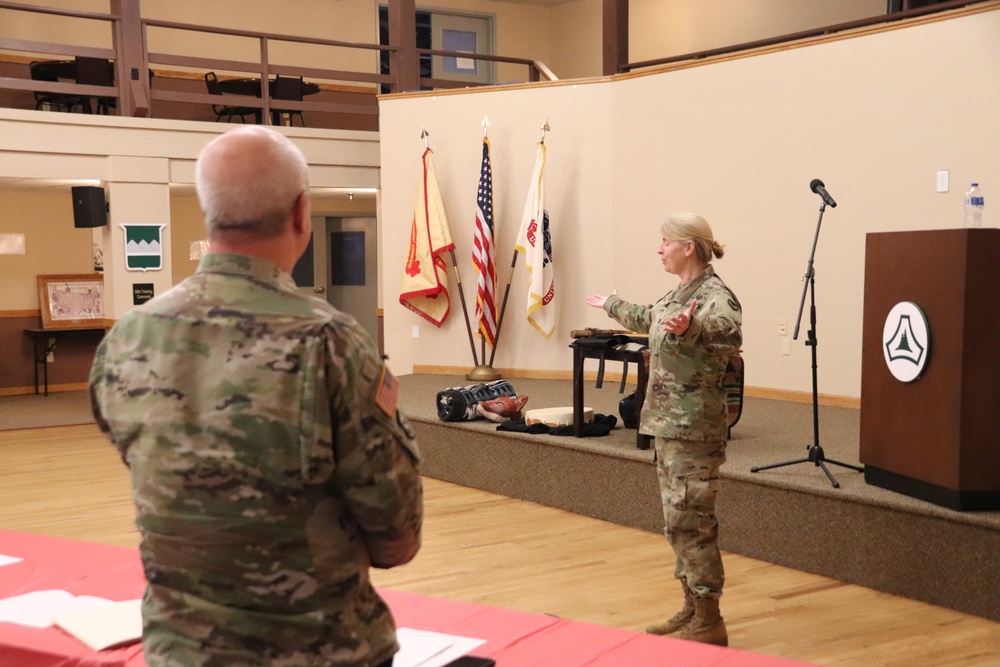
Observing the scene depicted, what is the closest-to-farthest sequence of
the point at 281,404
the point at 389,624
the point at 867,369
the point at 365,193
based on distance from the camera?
the point at 281,404, the point at 389,624, the point at 867,369, the point at 365,193

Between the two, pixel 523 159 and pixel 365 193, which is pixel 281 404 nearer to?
pixel 523 159

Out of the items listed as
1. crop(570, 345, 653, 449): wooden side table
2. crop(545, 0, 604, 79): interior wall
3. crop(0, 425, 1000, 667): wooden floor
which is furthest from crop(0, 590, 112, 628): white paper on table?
crop(545, 0, 604, 79): interior wall

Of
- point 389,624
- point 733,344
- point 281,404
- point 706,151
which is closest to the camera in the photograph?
point 281,404

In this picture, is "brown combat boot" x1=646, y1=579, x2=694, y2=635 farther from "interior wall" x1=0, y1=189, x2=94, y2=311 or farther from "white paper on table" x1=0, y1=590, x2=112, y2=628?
"interior wall" x1=0, y1=189, x2=94, y2=311

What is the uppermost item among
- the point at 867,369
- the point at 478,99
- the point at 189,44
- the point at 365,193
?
the point at 189,44

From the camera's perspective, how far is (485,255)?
804cm

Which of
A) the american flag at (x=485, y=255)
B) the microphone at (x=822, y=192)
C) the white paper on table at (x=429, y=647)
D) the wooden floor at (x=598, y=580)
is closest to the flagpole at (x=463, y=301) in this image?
the american flag at (x=485, y=255)

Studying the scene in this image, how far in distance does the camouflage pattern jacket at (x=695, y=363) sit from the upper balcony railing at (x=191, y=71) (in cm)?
617

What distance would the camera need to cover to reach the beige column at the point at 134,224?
28.0 ft

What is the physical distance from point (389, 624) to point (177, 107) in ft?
34.9

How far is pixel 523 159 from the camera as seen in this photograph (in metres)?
8.25

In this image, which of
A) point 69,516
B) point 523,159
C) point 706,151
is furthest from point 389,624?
point 523,159

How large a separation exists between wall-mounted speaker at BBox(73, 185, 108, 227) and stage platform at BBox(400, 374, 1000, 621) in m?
3.76

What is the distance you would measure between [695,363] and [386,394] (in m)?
2.11
